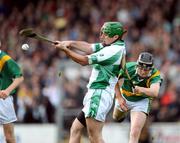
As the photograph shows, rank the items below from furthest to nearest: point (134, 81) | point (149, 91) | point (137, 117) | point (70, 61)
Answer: point (70, 61), point (134, 81), point (137, 117), point (149, 91)

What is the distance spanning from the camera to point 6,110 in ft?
50.2

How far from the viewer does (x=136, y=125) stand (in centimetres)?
1526

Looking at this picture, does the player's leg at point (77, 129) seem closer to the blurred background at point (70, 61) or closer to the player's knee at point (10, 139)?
the player's knee at point (10, 139)

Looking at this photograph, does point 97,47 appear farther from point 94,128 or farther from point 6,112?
point 6,112

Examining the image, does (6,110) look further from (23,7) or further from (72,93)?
(23,7)

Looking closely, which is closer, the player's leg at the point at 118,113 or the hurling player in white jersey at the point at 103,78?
the hurling player in white jersey at the point at 103,78

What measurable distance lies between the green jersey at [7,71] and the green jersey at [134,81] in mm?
1730

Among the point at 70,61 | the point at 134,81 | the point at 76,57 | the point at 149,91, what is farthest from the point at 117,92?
Result: the point at 70,61

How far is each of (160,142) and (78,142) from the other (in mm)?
6855

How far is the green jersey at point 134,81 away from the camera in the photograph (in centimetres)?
1536

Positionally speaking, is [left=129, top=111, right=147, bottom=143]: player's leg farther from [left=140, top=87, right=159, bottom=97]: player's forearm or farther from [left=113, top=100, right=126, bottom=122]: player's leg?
[left=140, top=87, right=159, bottom=97]: player's forearm

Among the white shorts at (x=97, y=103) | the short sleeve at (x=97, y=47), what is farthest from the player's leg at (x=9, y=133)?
the short sleeve at (x=97, y=47)

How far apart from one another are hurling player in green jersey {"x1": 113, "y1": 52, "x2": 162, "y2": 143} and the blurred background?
4268 millimetres

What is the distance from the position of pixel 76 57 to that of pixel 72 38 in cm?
1114
